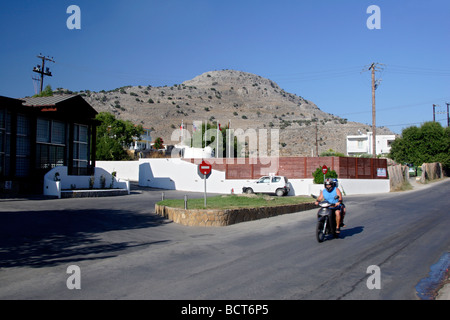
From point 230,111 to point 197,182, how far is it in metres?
75.9

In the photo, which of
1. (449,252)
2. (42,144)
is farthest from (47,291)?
(42,144)

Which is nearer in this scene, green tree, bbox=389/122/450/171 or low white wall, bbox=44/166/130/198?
low white wall, bbox=44/166/130/198

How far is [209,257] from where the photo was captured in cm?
931

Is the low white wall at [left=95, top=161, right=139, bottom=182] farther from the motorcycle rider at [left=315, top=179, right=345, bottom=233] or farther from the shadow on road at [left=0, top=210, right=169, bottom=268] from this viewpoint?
the motorcycle rider at [left=315, top=179, right=345, bottom=233]

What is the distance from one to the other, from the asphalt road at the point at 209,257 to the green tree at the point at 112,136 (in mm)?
37670

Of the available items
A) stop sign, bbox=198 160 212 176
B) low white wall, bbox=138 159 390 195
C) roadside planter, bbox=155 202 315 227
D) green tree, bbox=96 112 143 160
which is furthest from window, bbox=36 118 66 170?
green tree, bbox=96 112 143 160

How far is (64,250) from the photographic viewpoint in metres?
10.0

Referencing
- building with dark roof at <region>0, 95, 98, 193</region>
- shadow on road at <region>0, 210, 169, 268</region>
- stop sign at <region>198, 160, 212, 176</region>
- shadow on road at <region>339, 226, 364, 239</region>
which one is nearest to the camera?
shadow on road at <region>0, 210, 169, 268</region>

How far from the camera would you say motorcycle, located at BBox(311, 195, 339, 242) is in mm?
10930

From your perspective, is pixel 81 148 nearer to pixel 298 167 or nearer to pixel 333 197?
pixel 298 167

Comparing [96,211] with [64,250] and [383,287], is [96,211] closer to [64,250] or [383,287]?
[64,250]

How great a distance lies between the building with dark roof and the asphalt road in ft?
33.5

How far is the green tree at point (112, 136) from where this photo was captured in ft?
174

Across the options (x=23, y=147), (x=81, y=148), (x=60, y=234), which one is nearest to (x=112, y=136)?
(x=81, y=148)
